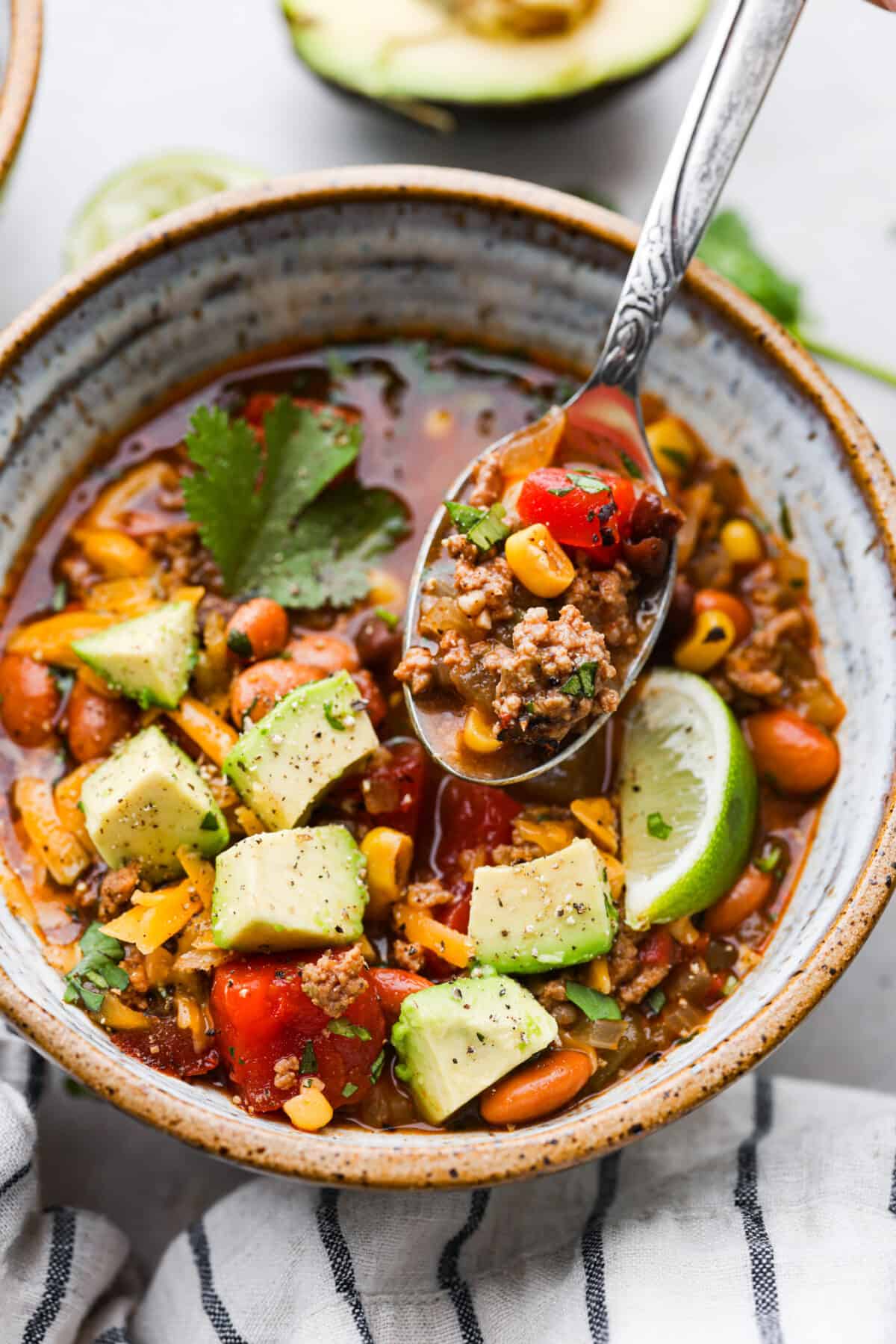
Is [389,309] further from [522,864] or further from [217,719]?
[522,864]

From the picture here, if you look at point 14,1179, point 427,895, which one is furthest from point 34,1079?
point 427,895

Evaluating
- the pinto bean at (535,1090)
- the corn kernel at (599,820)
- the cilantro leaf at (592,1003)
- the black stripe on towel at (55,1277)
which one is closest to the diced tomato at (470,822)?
the corn kernel at (599,820)

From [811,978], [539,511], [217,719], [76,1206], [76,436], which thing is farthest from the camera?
[76,1206]

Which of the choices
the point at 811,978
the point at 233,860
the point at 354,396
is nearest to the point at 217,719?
the point at 233,860

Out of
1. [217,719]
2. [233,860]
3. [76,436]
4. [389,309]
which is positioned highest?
[389,309]

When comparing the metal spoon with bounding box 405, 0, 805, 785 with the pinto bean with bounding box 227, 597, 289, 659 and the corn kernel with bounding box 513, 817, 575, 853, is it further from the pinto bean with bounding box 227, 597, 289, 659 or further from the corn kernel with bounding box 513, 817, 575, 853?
the pinto bean with bounding box 227, 597, 289, 659
